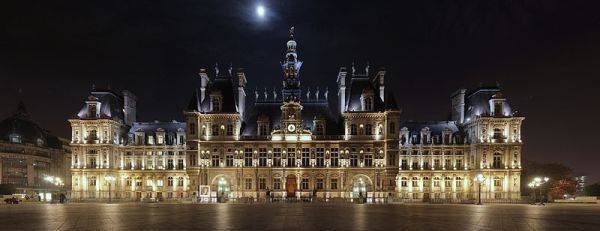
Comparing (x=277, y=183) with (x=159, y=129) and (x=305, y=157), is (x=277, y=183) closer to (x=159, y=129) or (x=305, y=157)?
(x=305, y=157)

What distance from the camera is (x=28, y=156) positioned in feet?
→ 421

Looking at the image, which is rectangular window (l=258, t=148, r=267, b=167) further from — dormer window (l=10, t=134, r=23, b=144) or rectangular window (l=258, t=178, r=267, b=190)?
dormer window (l=10, t=134, r=23, b=144)

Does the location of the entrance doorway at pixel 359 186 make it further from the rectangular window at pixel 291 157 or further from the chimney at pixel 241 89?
the chimney at pixel 241 89

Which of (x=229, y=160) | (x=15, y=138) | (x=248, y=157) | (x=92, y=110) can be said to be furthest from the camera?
(x=15, y=138)

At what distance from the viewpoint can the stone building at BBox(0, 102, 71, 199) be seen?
123m

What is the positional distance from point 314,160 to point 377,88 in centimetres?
1650

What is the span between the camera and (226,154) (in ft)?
276

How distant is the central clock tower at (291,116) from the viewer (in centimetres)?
8350

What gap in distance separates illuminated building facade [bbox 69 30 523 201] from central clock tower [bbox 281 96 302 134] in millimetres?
169

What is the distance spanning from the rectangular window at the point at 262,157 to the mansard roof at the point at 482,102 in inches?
1367

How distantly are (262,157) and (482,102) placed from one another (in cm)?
3703

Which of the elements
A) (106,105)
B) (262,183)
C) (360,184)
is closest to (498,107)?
(360,184)

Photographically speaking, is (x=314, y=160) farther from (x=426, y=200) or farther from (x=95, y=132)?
(x=95, y=132)

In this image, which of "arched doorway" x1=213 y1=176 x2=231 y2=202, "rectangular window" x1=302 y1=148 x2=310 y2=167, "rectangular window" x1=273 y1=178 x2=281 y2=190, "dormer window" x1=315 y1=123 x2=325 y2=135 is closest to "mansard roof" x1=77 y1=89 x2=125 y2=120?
"arched doorway" x1=213 y1=176 x2=231 y2=202
